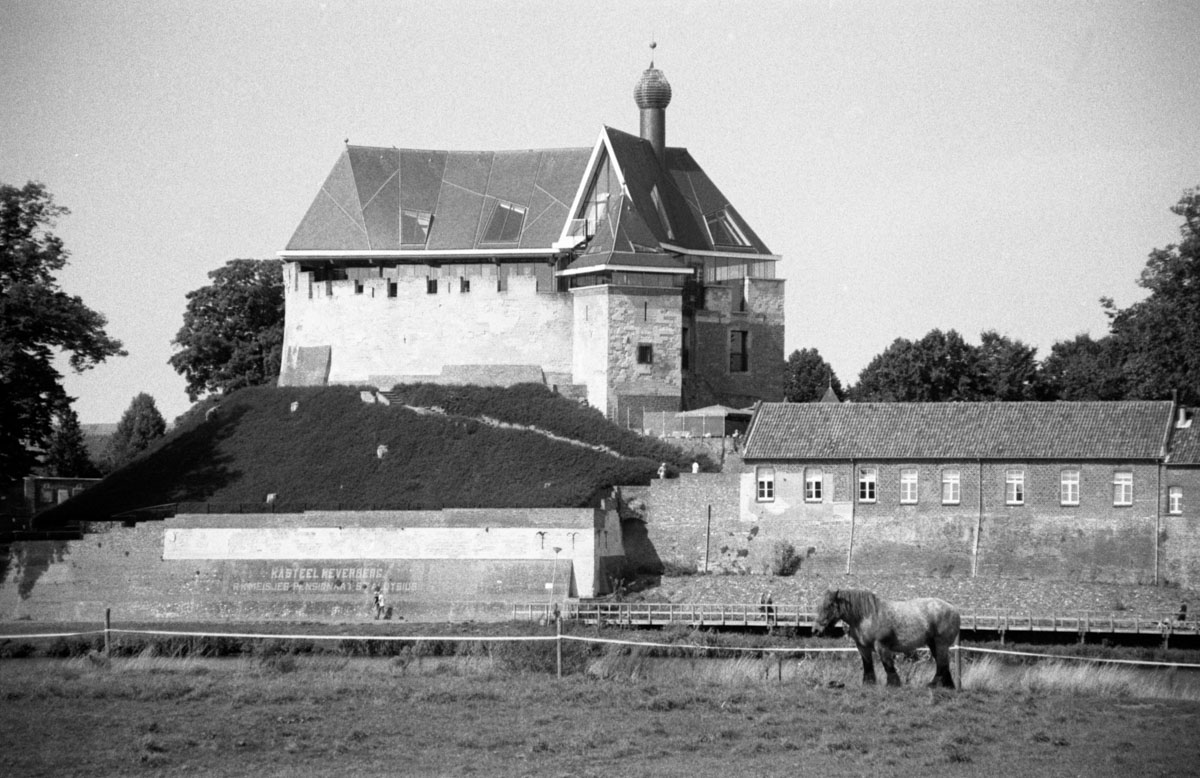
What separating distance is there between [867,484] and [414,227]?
21.3 metres

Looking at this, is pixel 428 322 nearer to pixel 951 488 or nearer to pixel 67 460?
pixel 951 488

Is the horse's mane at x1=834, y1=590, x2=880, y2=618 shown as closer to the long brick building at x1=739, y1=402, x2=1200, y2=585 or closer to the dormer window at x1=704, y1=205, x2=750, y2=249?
the long brick building at x1=739, y1=402, x2=1200, y2=585

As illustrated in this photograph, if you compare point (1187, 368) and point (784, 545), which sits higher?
point (1187, 368)

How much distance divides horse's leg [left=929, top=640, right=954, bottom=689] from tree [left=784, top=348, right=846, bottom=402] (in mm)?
55198

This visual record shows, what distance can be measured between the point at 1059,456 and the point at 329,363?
88.4ft

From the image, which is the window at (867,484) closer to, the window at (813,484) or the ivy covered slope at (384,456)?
the window at (813,484)

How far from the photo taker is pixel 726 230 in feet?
211

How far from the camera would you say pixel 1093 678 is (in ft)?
90.8

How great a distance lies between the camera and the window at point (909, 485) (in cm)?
4888

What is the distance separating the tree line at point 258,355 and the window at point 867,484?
328 inches

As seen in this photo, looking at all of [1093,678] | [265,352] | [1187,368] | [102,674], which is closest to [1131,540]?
[1187,368]

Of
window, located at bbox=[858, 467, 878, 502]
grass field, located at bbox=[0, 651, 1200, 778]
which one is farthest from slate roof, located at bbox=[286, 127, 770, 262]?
grass field, located at bbox=[0, 651, 1200, 778]

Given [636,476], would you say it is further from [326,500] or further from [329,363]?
[329,363]

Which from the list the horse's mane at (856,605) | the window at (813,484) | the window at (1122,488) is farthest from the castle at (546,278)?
the horse's mane at (856,605)
